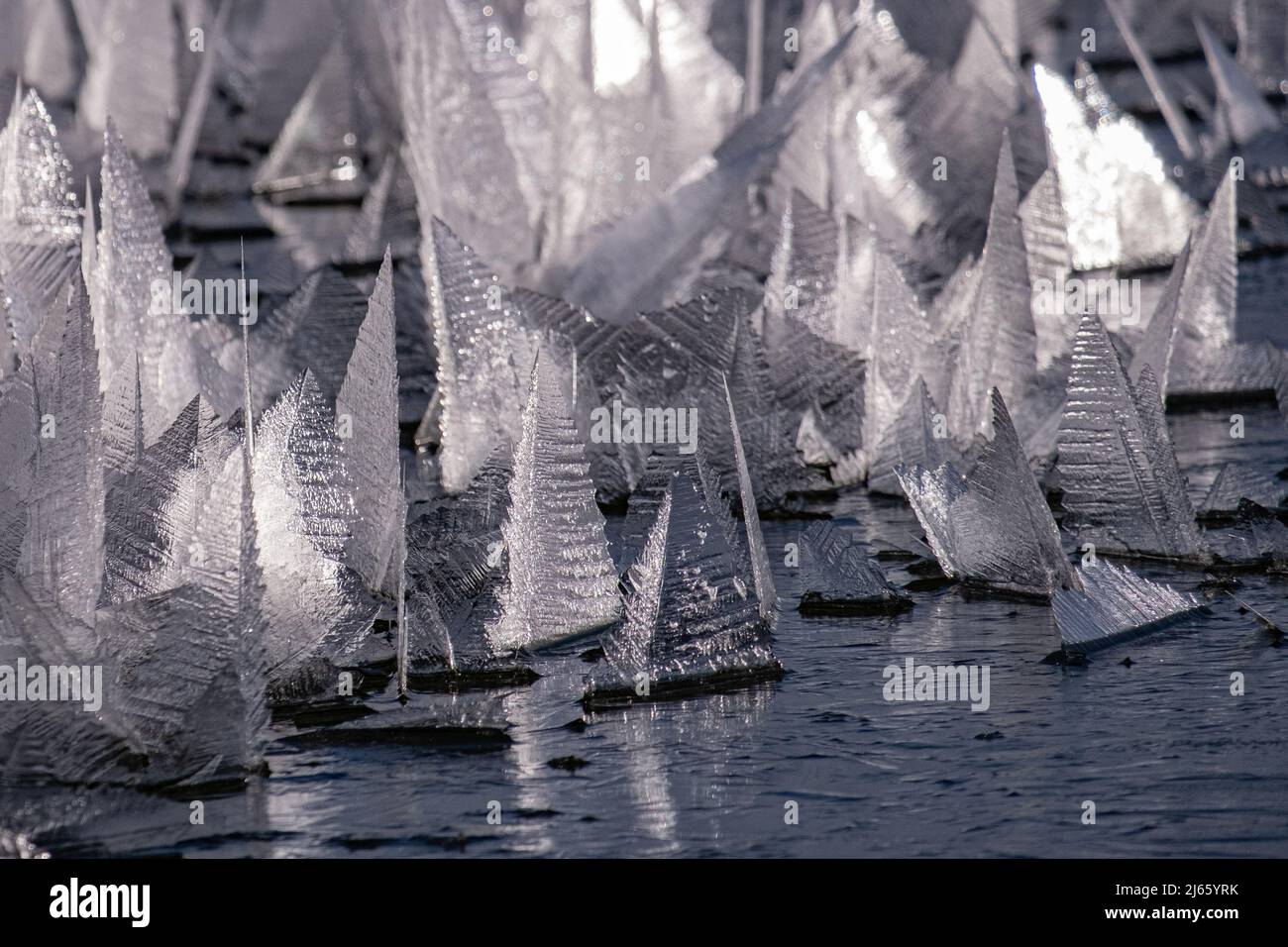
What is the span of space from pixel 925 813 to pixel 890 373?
2068mm

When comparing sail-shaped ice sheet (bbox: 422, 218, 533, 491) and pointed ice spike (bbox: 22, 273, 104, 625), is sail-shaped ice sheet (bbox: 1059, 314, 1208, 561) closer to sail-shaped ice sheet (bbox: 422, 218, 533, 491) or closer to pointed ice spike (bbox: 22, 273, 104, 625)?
sail-shaped ice sheet (bbox: 422, 218, 533, 491)

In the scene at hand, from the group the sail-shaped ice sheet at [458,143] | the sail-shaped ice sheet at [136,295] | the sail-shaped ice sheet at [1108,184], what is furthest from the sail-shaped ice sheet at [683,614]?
the sail-shaped ice sheet at [1108,184]

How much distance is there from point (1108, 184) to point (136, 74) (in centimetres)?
400

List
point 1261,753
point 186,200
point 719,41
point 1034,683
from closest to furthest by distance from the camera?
1. point 1261,753
2. point 1034,683
3. point 186,200
4. point 719,41

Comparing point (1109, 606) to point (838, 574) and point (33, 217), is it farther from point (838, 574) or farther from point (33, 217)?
point (33, 217)

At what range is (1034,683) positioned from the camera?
3.15 meters

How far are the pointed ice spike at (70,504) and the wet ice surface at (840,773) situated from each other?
398 millimetres

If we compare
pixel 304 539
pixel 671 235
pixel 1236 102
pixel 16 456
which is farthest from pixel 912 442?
pixel 1236 102

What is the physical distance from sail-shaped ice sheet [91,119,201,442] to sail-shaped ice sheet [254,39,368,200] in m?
4.17

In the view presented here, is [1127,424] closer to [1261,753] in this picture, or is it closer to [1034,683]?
[1034,683]

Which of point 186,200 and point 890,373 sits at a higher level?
point 186,200

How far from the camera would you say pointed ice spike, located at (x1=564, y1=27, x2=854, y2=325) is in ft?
16.6

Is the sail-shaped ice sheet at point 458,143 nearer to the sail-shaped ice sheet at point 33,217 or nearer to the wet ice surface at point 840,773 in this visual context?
the sail-shaped ice sheet at point 33,217
